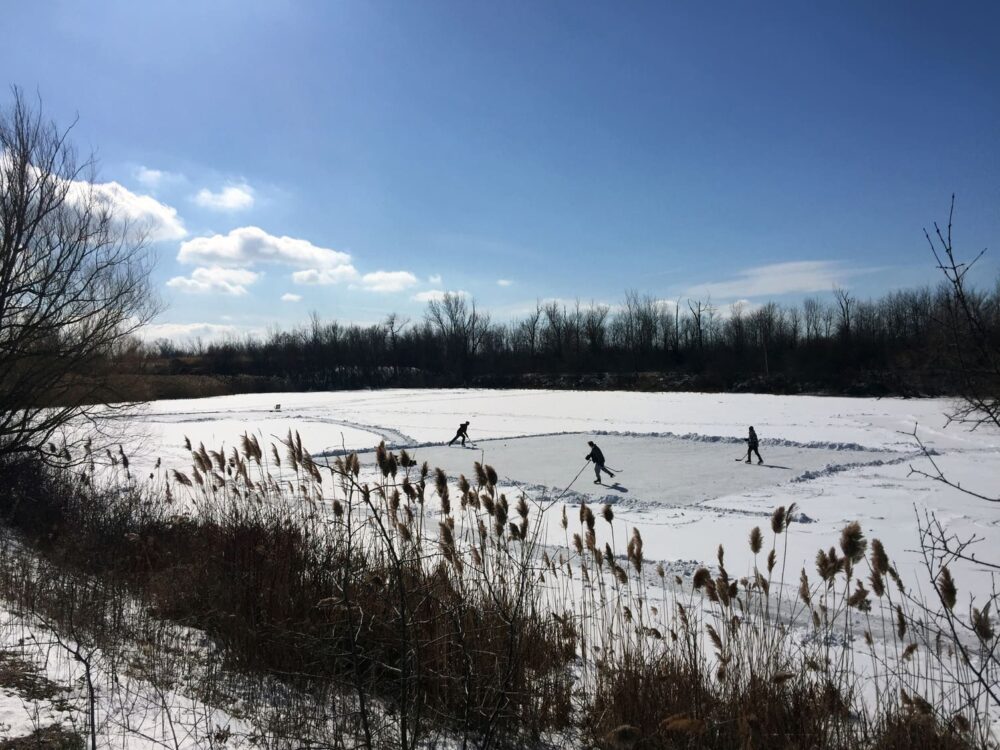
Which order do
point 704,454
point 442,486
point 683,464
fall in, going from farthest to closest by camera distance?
point 704,454 → point 683,464 → point 442,486

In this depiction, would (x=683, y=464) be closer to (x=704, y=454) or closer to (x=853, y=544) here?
(x=704, y=454)

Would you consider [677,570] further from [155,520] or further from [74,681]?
[155,520]

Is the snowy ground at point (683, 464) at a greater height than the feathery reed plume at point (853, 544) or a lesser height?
lesser

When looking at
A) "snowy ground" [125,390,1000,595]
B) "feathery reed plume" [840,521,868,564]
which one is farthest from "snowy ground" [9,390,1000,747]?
"feathery reed plume" [840,521,868,564]

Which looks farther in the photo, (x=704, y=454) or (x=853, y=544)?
(x=704, y=454)

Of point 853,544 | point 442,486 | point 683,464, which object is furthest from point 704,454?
point 853,544

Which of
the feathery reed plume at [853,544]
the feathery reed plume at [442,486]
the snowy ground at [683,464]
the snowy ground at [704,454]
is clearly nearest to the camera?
the feathery reed plume at [853,544]

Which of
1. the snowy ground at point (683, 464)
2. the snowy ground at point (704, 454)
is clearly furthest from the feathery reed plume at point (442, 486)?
the snowy ground at point (683, 464)

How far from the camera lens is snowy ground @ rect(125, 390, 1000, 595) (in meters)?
10.2

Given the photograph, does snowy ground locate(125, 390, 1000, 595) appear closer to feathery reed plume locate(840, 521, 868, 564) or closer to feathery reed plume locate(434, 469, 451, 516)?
feathery reed plume locate(434, 469, 451, 516)

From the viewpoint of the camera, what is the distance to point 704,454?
64.0ft

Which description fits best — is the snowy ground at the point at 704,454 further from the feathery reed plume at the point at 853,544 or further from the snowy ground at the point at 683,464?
the feathery reed plume at the point at 853,544

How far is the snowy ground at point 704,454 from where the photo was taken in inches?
400

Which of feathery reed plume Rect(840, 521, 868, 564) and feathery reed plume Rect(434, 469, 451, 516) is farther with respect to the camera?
feathery reed plume Rect(434, 469, 451, 516)
